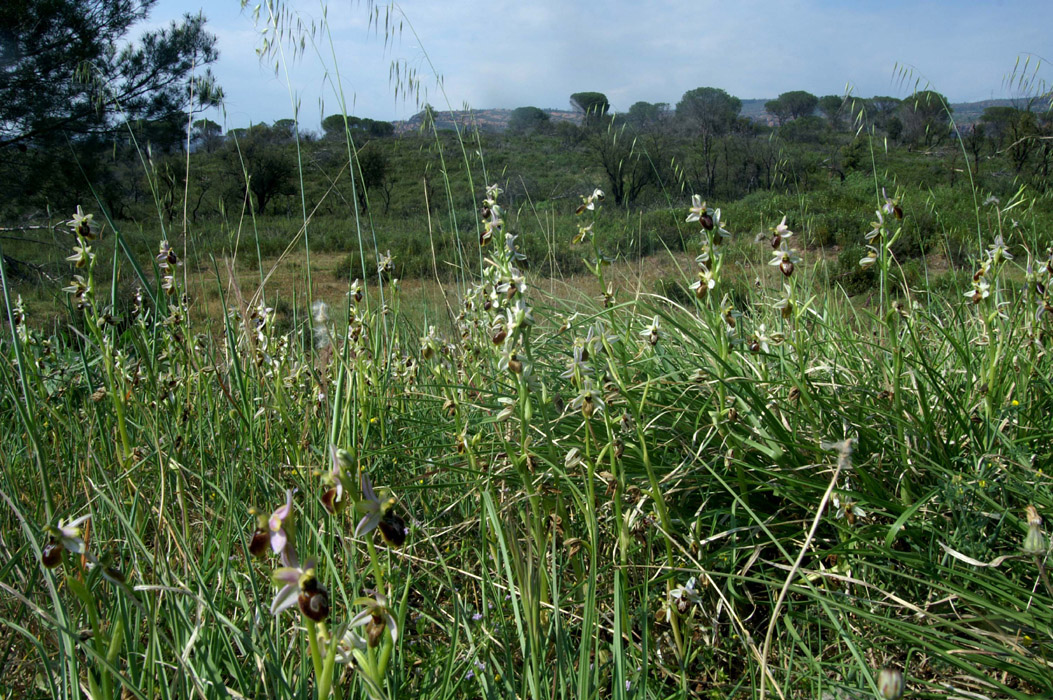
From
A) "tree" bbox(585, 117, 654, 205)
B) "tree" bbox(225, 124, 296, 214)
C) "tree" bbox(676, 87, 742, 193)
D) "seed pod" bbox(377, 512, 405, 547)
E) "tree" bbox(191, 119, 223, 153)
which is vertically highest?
"tree" bbox(676, 87, 742, 193)

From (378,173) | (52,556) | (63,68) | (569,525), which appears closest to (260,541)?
(52,556)

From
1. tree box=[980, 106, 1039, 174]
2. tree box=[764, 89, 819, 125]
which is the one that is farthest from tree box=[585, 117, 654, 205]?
tree box=[764, 89, 819, 125]

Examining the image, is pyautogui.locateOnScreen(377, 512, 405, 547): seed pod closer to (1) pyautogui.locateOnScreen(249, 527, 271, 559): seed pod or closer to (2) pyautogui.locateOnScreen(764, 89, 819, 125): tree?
(1) pyautogui.locateOnScreen(249, 527, 271, 559): seed pod

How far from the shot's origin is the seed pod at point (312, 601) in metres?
0.76

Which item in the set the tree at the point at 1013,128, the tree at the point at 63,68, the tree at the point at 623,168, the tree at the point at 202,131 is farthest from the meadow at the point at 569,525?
the tree at the point at 623,168

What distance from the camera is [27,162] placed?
6762 mm

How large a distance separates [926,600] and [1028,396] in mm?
908

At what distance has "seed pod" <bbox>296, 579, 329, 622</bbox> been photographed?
762mm

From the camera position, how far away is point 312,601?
77 centimetres

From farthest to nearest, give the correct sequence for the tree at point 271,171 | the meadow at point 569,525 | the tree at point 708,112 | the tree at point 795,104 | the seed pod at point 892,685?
1. the tree at point 795,104
2. the tree at point 708,112
3. the tree at point 271,171
4. the meadow at point 569,525
5. the seed pod at point 892,685

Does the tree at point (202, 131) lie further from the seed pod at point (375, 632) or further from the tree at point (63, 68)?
the seed pod at point (375, 632)

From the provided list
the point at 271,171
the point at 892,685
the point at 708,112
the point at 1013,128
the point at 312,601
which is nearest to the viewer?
the point at 312,601

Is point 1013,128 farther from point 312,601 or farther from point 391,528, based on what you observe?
point 312,601

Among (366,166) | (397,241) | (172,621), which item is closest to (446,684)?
(172,621)
